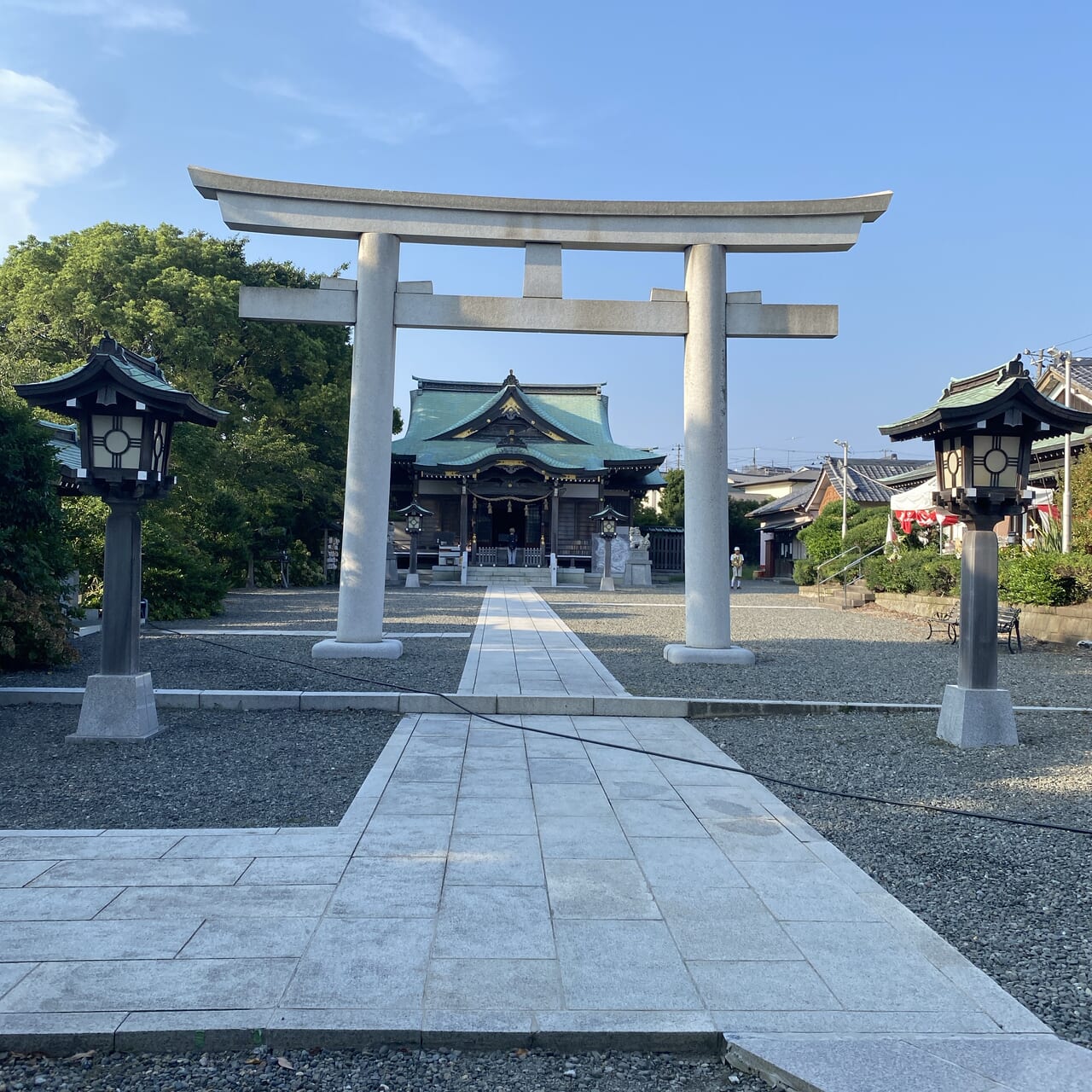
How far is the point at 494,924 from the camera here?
3.36 meters

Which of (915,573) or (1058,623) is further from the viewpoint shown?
(915,573)

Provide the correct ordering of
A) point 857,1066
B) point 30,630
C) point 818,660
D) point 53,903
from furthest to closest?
point 818,660
point 30,630
point 53,903
point 857,1066

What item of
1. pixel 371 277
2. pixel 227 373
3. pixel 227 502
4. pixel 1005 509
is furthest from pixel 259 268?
pixel 1005 509

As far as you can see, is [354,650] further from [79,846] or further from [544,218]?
[79,846]

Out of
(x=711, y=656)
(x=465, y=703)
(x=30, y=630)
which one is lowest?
(x=465, y=703)

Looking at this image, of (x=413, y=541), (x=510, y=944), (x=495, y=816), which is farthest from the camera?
(x=413, y=541)

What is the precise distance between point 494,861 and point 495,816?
0.70 m

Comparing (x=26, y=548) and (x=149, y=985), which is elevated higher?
(x=26, y=548)

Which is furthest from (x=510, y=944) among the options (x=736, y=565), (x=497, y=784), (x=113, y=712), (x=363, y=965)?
(x=736, y=565)

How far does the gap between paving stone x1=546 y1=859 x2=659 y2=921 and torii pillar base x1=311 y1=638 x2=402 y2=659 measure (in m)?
6.61

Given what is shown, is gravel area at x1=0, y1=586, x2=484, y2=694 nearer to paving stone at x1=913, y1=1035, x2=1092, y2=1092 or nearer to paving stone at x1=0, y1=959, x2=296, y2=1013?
paving stone at x1=0, y1=959, x2=296, y2=1013

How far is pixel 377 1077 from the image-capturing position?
2508mm

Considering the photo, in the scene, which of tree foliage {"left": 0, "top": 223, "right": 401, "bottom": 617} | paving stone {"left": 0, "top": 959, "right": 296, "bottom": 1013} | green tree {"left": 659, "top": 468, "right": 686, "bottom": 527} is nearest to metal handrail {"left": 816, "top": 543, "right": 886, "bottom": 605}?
green tree {"left": 659, "top": 468, "right": 686, "bottom": 527}

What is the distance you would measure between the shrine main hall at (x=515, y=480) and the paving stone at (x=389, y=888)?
27110 mm
